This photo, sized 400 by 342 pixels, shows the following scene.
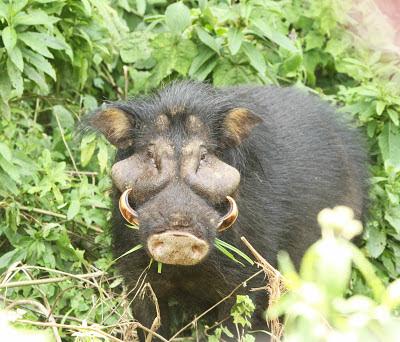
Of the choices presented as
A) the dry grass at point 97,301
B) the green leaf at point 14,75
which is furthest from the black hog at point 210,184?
the green leaf at point 14,75

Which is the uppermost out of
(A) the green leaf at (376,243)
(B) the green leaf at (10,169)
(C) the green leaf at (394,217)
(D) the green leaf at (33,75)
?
(D) the green leaf at (33,75)

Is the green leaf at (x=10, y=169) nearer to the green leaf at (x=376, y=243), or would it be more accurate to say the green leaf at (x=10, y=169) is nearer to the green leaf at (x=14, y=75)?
the green leaf at (x=14, y=75)

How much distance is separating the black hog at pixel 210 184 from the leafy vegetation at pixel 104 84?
39 cm

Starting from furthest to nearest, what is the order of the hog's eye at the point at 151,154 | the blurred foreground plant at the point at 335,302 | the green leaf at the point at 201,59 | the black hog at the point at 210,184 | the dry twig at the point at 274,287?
1. the green leaf at the point at 201,59
2. the hog's eye at the point at 151,154
3. the black hog at the point at 210,184
4. the dry twig at the point at 274,287
5. the blurred foreground plant at the point at 335,302

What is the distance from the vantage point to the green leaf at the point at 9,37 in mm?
4957

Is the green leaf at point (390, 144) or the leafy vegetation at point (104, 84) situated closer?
the leafy vegetation at point (104, 84)

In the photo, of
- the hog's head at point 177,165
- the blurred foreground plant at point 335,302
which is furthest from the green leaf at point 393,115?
the blurred foreground plant at point 335,302

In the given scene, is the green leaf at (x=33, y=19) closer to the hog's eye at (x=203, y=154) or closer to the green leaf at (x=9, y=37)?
the green leaf at (x=9, y=37)

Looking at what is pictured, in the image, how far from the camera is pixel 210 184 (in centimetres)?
423

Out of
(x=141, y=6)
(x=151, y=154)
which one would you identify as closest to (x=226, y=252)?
(x=151, y=154)

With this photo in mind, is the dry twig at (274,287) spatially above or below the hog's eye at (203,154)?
above

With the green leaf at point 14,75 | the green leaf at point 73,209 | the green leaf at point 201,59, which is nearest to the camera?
the green leaf at point 14,75

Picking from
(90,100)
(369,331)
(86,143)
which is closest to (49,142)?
(90,100)

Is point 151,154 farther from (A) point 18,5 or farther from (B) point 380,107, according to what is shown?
(B) point 380,107
